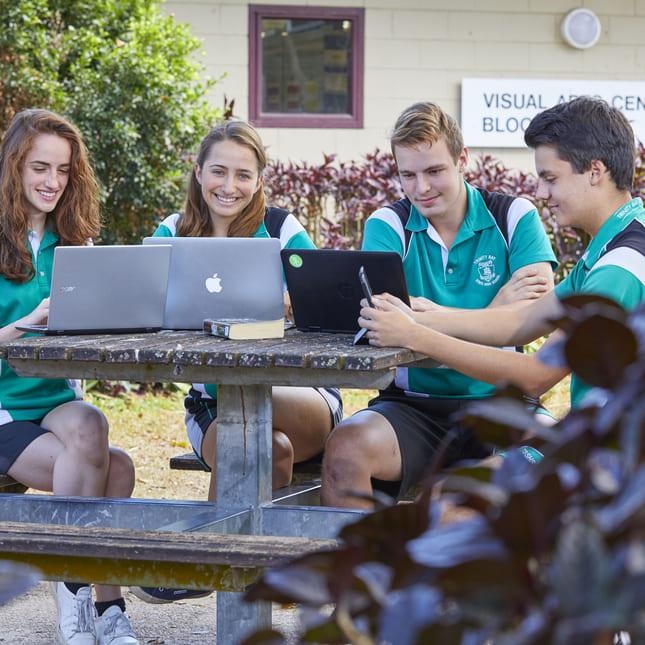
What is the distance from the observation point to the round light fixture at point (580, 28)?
31.0 feet

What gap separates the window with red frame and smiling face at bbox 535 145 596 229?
6508mm

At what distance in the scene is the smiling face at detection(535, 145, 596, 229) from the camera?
2.90m

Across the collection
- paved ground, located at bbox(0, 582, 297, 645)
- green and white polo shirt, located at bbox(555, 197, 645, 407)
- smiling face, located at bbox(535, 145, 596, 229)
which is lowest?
paved ground, located at bbox(0, 582, 297, 645)

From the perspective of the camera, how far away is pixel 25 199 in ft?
12.3

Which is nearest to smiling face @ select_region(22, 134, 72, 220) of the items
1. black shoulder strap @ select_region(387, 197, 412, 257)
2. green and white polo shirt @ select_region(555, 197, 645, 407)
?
black shoulder strap @ select_region(387, 197, 412, 257)

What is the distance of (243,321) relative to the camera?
3.13 meters

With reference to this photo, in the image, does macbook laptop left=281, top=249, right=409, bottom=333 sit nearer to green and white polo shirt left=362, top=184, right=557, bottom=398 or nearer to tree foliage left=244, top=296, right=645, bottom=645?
green and white polo shirt left=362, top=184, right=557, bottom=398

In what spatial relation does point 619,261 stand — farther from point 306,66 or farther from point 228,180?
point 306,66

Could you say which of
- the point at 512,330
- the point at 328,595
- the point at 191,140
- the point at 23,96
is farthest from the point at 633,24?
the point at 328,595

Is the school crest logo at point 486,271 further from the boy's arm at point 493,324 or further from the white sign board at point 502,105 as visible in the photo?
the white sign board at point 502,105

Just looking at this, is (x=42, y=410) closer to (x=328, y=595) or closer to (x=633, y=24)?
(x=328, y=595)

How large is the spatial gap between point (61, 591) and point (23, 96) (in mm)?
4740

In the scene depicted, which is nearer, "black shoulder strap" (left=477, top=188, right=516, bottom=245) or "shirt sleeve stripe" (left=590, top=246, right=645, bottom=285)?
"shirt sleeve stripe" (left=590, top=246, right=645, bottom=285)

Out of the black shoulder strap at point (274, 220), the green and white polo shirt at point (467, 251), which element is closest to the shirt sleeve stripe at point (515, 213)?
the green and white polo shirt at point (467, 251)
